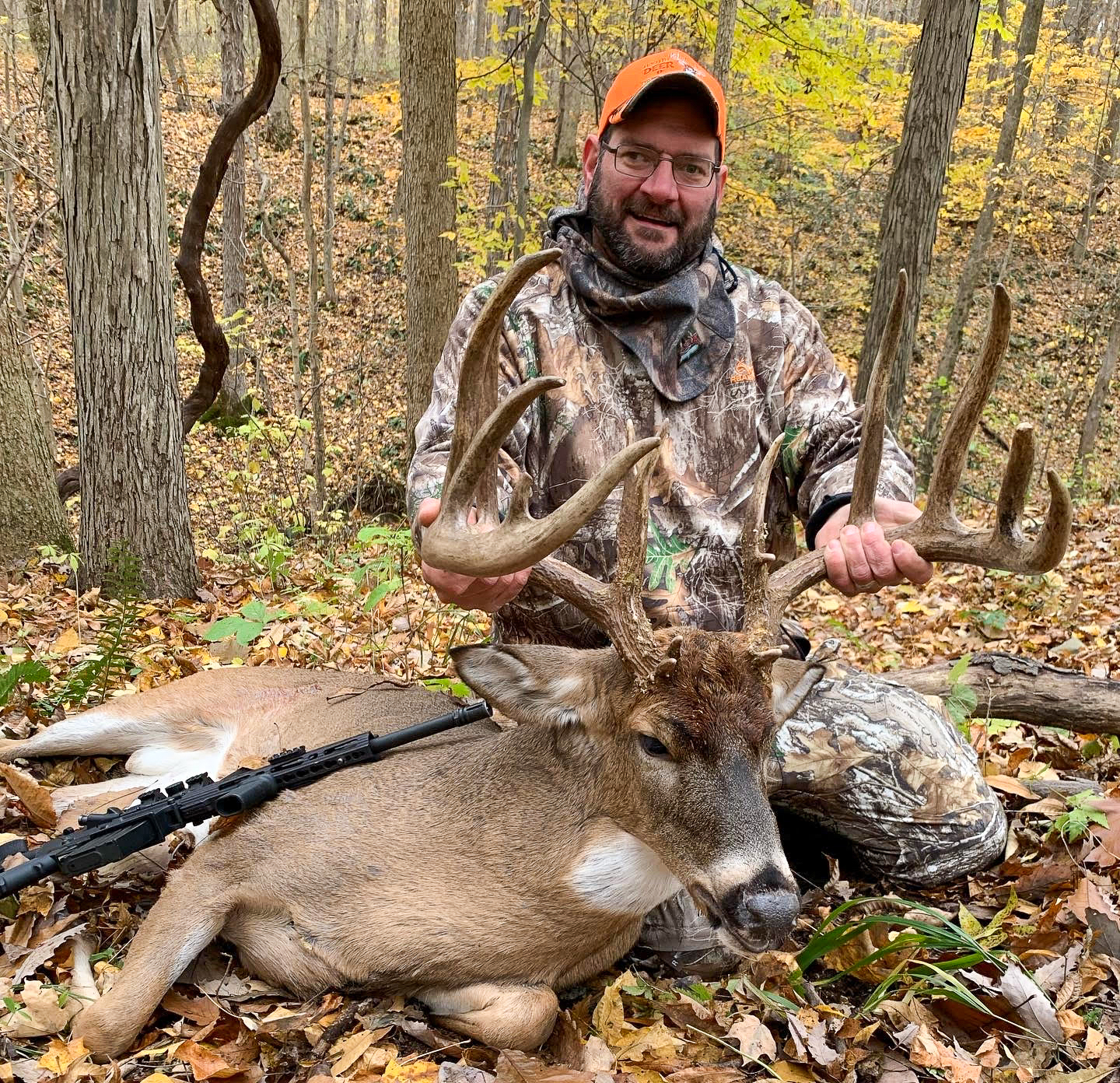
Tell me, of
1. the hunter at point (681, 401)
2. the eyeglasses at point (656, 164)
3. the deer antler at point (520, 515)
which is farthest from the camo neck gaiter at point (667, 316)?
the deer antler at point (520, 515)

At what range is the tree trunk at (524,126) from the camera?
1255cm

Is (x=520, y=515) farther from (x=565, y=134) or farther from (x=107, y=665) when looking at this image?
(x=565, y=134)

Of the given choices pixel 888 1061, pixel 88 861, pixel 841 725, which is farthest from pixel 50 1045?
pixel 841 725

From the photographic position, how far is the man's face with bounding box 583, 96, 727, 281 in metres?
4.46

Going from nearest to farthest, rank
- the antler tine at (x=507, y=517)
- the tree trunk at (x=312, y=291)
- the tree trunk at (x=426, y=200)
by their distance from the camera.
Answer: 1. the antler tine at (x=507, y=517)
2. the tree trunk at (x=426, y=200)
3. the tree trunk at (x=312, y=291)

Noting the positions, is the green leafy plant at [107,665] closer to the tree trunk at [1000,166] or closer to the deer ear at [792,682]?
the deer ear at [792,682]

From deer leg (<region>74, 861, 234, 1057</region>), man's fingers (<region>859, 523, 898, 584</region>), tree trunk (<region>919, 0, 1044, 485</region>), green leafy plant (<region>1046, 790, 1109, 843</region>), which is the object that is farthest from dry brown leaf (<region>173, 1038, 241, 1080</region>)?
tree trunk (<region>919, 0, 1044, 485</region>)

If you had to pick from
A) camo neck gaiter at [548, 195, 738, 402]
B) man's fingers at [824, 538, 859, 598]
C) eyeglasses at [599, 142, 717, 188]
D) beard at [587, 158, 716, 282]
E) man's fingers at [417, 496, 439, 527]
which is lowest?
man's fingers at [824, 538, 859, 598]

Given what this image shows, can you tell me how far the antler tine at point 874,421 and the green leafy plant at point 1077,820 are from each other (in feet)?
4.98

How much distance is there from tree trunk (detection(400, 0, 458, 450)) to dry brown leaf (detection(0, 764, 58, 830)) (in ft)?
20.6

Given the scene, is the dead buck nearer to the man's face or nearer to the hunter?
the hunter

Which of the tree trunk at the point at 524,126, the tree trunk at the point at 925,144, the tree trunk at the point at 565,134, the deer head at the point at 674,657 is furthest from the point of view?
the tree trunk at the point at 565,134

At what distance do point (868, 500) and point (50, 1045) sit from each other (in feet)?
10.6

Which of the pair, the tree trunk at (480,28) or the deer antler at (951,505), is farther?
the tree trunk at (480,28)
